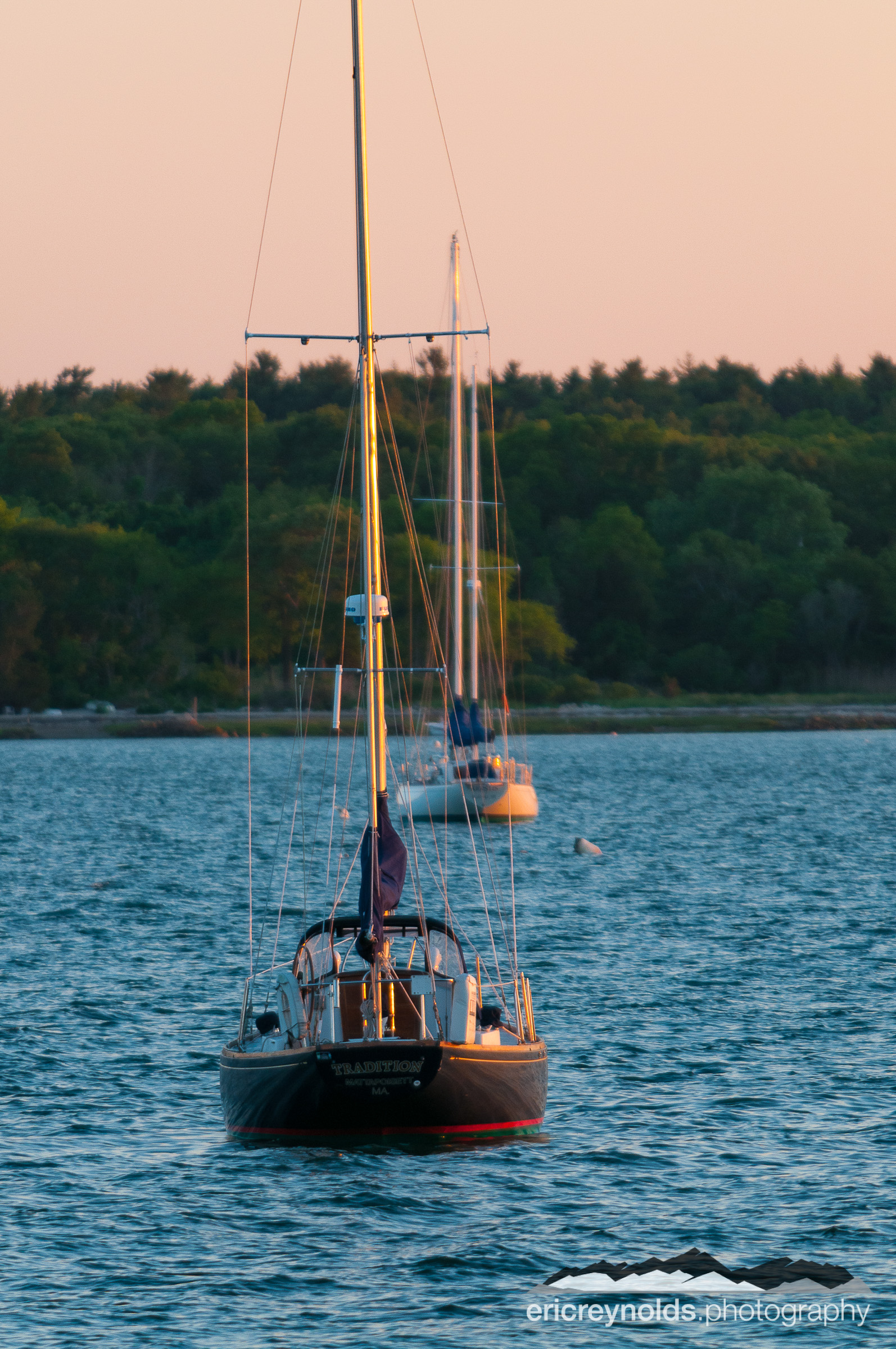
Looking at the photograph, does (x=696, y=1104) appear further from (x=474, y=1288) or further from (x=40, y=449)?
(x=40, y=449)

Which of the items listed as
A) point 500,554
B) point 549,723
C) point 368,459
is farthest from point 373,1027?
point 549,723

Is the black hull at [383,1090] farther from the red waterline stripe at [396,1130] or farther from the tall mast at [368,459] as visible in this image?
the tall mast at [368,459]

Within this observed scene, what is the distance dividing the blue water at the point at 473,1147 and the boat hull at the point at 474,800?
402 inches

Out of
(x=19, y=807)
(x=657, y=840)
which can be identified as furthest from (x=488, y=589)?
(x=657, y=840)

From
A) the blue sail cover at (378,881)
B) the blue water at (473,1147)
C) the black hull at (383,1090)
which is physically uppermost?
the blue sail cover at (378,881)

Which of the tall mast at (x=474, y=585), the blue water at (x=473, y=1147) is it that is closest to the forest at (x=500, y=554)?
the tall mast at (x=474, y=585)

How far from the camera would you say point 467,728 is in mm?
64938

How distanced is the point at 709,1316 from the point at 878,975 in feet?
63.8

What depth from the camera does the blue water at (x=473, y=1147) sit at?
685 inches

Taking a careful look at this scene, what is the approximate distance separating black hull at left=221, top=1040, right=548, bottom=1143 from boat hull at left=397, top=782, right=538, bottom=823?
40.6m

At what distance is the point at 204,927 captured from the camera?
43.9 meters

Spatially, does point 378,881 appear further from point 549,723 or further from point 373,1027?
point 549,723

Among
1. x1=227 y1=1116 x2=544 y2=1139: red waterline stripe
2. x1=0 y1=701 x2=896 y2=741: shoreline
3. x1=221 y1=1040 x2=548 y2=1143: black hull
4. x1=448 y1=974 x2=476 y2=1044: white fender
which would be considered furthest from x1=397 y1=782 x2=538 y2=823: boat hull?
x1=0 y1=701 x2=896 y2=741: shoreline

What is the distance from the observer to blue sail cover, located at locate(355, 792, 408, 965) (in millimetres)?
21359
